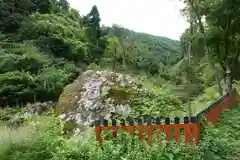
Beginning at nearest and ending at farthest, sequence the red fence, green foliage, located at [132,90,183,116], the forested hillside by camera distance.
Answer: the red fence, green foliage, located at [132,90,183,116], the forested hillside

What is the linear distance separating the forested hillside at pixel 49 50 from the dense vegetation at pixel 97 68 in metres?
0.04

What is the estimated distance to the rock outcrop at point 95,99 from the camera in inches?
287

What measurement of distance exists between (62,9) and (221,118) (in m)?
21.0

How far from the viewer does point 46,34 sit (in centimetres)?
1872

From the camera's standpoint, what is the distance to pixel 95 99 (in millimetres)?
7738

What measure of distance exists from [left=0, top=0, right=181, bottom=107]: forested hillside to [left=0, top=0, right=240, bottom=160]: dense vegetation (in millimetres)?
41

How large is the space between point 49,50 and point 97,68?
15.3 ft

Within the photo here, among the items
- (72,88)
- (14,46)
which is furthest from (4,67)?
(72,88)

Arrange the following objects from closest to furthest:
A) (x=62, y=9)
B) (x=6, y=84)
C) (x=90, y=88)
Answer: (x=90, y=88) → (x=6, y=84) → (x=62, y=9)

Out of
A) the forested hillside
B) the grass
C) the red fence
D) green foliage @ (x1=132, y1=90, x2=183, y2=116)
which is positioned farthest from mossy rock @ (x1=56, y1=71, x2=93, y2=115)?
the forested hillside

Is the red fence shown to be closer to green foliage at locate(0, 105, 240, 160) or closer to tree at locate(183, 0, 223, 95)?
green foliage at locate(0, 105, 240, 160)

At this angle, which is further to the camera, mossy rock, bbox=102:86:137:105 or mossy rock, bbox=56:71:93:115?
mossy rock, bbox=56:71:93:115

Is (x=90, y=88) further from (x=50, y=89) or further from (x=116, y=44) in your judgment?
(x=116, y=44)

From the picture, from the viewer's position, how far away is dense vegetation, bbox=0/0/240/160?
14.0 feet
